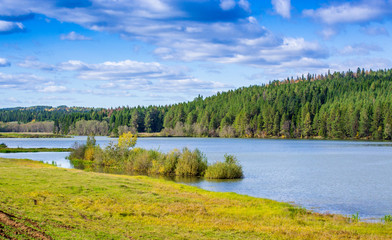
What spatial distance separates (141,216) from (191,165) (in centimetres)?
3222

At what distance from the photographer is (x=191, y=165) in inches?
2121

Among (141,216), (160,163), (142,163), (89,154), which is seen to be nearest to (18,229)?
(141,216)

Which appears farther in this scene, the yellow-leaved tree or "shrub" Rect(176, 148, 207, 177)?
the yellow-leaved tree

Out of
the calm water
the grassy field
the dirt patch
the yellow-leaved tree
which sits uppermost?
the yellow-leaved tree

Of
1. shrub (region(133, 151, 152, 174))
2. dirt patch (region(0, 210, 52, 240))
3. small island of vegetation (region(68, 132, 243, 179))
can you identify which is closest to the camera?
dirt patch (region(0, 210, 52, 240))

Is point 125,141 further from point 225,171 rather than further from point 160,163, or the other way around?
point 225,171

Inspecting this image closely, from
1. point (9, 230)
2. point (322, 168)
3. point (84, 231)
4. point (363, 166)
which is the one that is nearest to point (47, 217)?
point (84, 231)

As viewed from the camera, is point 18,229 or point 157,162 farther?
point 157,162

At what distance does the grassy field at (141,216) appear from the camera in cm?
1673

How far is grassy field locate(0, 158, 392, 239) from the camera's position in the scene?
1673cm

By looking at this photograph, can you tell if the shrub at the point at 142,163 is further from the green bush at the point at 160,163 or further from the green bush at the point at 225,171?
the green bush at the point at 225,171

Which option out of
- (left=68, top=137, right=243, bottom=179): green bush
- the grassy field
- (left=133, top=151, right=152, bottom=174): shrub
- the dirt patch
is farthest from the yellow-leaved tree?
the dirt patch

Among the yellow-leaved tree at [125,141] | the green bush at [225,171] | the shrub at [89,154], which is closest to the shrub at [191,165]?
the green bush at [225,171]

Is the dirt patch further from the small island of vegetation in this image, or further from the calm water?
the small island of vegetation
